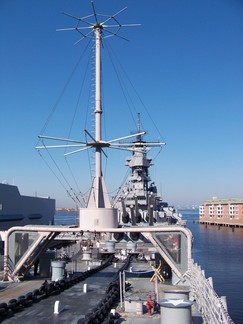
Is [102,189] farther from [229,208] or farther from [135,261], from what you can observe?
[229,208]

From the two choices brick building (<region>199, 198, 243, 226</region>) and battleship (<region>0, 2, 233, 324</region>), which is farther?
brick building (<region>199, 198, 243, 226</region>)

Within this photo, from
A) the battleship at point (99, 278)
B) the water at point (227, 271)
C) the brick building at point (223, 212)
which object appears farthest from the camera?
the brick building at point (223, 212)

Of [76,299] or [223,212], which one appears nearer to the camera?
[76,299]

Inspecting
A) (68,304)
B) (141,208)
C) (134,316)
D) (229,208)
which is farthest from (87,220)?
(229,208)

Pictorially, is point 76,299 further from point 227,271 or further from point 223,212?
point 223,212

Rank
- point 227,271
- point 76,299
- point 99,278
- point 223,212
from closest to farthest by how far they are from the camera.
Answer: point 76,299, point 99,278, point 227,271, point 223,212

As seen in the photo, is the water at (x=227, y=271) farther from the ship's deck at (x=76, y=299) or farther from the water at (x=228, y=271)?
the ship's deck at (x=76, y=299)

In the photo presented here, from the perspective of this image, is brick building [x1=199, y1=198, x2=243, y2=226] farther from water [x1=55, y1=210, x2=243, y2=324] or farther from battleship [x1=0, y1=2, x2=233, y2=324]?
battleship [x1=0, y1=2, x2=233, y2=324]

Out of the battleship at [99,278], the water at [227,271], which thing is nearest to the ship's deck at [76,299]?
the battleship at [99,278]

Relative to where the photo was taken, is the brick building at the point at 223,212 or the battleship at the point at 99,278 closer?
the battleship at the point at 99,278

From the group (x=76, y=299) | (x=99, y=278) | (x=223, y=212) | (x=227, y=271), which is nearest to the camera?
(x=76, y=299)

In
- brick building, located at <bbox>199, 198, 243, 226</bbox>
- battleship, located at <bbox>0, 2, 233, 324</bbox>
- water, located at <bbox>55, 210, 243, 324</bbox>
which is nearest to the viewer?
battleship, located at <bbox>0, 2, 233, 324</bbox>

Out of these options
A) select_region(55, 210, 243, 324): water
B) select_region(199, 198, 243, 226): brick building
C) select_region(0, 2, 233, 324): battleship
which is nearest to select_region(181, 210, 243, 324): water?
select_region(55, 210, 243, 324): water

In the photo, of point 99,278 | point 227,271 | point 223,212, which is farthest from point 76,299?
point 223,212
